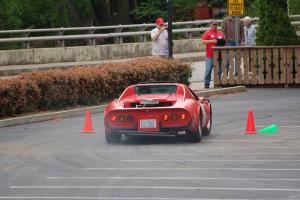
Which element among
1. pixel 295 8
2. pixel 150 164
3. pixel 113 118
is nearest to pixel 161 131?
pixel 113 118

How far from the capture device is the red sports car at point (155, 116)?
17.0m

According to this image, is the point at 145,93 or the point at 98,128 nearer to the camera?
the point at 145,93

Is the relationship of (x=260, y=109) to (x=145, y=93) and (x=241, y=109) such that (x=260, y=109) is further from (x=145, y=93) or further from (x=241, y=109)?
(x=145, y=93)

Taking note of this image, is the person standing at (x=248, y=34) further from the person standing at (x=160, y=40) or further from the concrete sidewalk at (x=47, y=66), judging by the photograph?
the concrete sidewalk at (x=47, y=66)

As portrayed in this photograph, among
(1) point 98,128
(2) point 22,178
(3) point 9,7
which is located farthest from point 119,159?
(3) point 9,7

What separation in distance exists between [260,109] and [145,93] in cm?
559

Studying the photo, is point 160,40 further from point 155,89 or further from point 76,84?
point 155,89

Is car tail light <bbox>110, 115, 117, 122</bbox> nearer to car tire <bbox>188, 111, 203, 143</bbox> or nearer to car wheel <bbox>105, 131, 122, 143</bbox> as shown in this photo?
car wheel <bbox>105, 131, 122, 143</bbox>

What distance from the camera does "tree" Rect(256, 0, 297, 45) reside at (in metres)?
29.8

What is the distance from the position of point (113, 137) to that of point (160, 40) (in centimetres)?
1169

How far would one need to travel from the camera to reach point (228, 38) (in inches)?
1169

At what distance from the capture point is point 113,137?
17.4 m

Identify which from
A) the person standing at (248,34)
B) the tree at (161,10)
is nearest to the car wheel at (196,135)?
the person standing at (248,34)

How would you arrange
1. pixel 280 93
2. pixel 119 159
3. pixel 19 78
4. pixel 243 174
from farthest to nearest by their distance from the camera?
1. pixel 280 93
2. pixel 19 78
3. pixel 119 159
4. pixel 243 174
